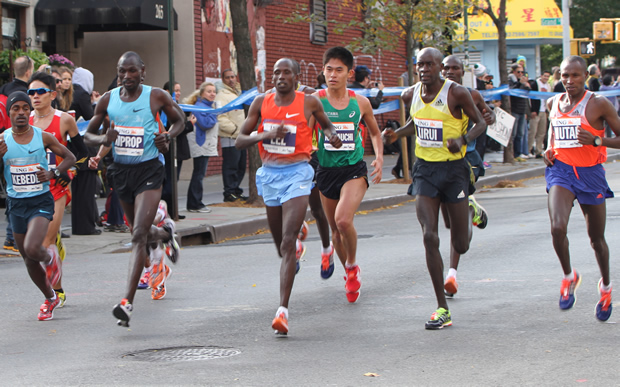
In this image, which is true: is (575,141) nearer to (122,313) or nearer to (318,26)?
(122,313)

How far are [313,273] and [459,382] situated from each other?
4.44 meters

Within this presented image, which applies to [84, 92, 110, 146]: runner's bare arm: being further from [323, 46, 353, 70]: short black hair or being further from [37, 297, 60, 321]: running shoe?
[323, 46, 353, 70]: short black hair

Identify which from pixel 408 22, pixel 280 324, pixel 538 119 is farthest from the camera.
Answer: pixel 538 119

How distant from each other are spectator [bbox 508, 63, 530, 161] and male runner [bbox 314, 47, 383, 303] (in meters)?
16.2

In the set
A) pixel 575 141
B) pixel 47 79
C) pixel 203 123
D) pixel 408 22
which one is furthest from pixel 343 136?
pixel 408 22

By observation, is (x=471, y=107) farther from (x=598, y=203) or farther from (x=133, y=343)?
(x=133, y=343)

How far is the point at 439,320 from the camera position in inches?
269

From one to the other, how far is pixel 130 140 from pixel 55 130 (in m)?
1.37

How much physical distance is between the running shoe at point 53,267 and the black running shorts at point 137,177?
0.87m

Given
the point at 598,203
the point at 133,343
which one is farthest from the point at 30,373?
the point at 598,203

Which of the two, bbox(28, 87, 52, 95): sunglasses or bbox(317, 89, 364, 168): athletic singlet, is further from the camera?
bbox(28, 87, 52, 95): sunglasses

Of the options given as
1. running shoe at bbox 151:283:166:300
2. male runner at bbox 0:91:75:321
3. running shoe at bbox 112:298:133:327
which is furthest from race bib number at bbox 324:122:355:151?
running shoe at bbox 112:298:133:327

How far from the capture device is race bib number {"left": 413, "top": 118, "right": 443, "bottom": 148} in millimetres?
7367

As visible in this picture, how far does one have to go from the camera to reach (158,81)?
21.7m
